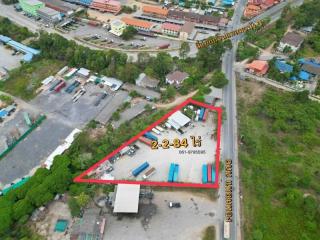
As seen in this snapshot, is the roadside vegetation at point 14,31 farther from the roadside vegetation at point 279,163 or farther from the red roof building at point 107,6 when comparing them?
the roadside vegetation at point 279,163

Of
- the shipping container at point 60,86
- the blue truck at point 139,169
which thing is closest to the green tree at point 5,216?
the blue truck at point 139,169

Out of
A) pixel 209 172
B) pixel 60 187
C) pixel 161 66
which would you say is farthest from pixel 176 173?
pixel 161 66

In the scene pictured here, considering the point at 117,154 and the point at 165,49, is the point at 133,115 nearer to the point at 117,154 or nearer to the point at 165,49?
the point at 117,154

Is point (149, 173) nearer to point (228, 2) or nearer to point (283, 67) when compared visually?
point (283, 67)

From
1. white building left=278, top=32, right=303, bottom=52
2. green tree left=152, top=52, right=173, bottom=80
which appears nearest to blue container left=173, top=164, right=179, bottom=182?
green tree left=152, top=52, right=173, bottom=80

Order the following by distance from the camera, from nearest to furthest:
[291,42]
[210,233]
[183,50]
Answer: [210,233], [183,50], [291,42]

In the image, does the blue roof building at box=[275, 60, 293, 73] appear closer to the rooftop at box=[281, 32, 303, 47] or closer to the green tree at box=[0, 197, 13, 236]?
the rooftop at box=[281, 32, 303, 47]
